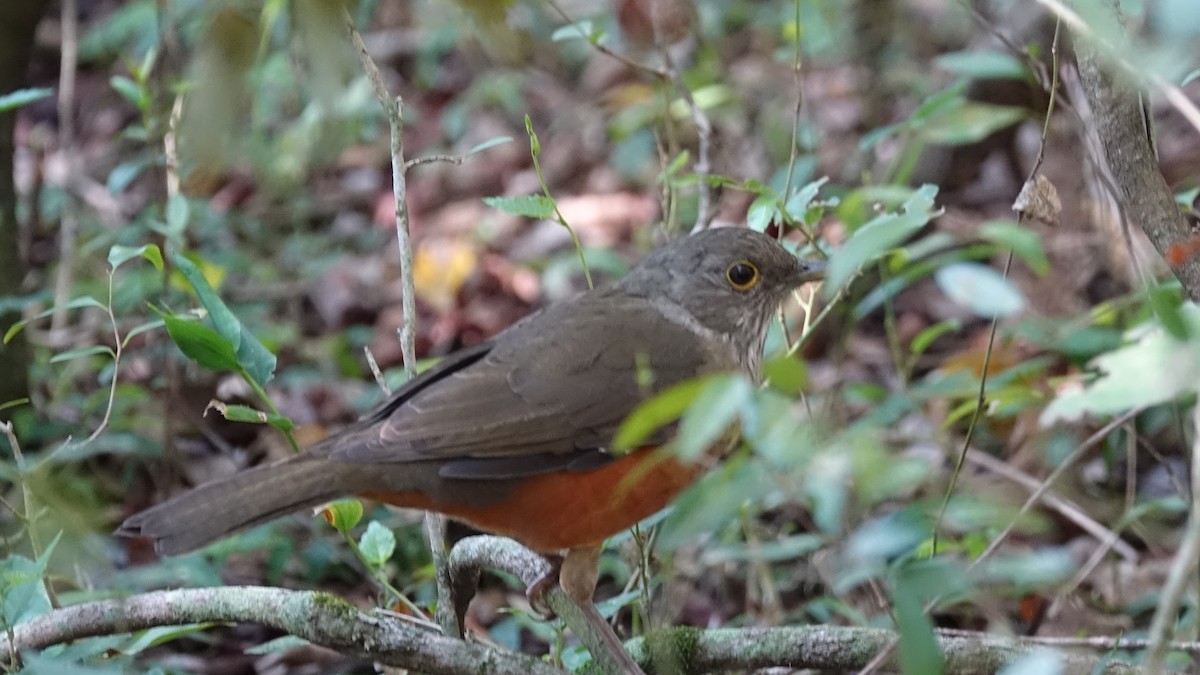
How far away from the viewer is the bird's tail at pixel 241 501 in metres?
3.38

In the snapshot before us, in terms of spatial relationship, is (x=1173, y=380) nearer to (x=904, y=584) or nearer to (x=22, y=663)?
(x=904, y=584)

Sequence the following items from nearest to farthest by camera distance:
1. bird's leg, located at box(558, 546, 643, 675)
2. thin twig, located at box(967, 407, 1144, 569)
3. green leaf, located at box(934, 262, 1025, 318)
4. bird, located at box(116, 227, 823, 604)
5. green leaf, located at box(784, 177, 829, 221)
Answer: green leaf, located at box(934, 262, 1025, 318) → thin twig, located at box(967, 407, 1144, 569) → bird, located at box(116, 227, 823, 604) → bird's leg, located at box(558, 546, 643, 675) → green leaf, located at box(784, 177, 829, 221)

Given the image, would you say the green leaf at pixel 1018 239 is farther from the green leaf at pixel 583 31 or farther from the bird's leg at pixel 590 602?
the green leaf at pixel 583 31

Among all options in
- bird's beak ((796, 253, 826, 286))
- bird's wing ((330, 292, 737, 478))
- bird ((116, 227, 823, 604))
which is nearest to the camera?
bird ((116, 227, 823, 604))

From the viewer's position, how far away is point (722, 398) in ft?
6.17

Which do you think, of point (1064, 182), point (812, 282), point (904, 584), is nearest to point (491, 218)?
point (1064, 182)

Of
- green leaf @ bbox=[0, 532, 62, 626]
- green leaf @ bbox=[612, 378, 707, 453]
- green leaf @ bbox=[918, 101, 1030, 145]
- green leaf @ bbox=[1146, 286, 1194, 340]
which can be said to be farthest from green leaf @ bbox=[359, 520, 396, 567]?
green leaf @ bbox=[918, 101, 1030, 145]

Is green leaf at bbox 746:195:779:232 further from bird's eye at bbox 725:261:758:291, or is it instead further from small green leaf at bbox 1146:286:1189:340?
small green leaf at bbox 1146:286:1189:340

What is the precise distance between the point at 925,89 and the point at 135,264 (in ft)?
16.2

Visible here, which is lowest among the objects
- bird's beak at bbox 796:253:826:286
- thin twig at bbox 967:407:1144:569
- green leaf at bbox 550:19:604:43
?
thin twig at bbox 967:407:1144:569

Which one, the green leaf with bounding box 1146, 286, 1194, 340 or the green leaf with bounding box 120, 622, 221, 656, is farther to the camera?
the green leaf with bounding box 120, 622, 221, 656

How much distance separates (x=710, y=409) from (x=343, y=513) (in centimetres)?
229

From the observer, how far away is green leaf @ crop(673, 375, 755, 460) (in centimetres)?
184

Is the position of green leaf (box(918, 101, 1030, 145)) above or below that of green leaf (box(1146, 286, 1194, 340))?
below
